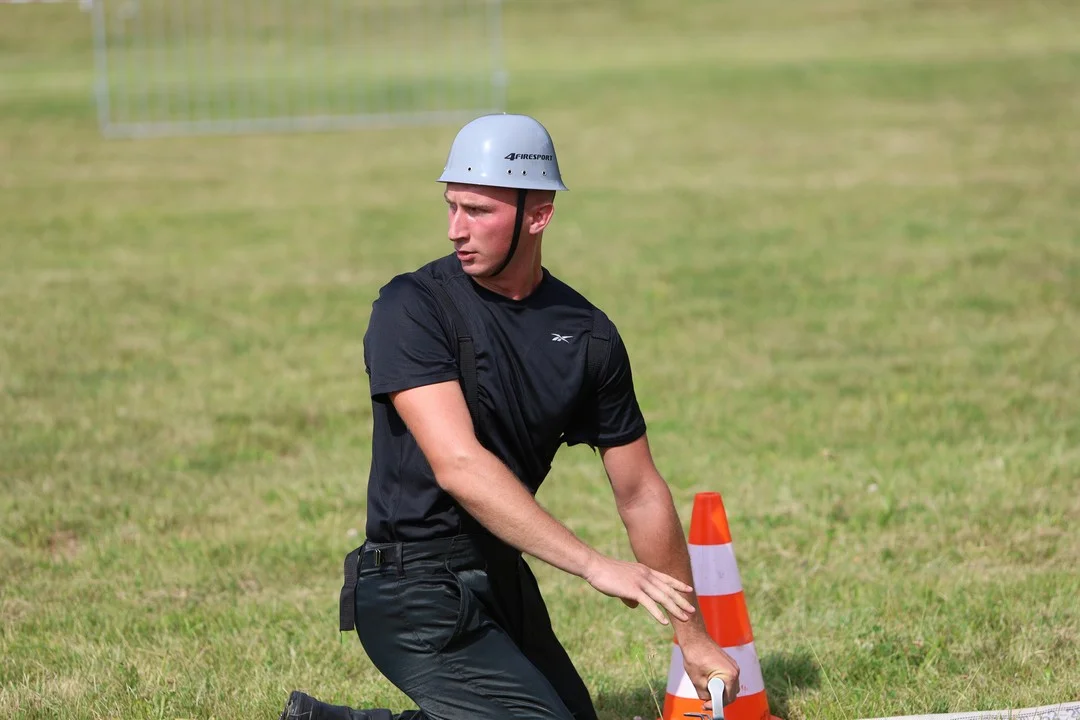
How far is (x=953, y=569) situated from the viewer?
6684mm

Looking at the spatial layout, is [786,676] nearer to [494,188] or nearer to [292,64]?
[494,188]

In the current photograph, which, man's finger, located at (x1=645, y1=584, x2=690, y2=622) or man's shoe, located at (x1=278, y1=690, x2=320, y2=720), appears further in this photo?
man's shoe, located at (x1=278, y1=690, x2=320, y2=720)

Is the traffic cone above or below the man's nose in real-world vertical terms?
below

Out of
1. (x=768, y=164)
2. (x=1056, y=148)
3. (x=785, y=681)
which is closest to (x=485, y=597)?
(x=785, y=681)

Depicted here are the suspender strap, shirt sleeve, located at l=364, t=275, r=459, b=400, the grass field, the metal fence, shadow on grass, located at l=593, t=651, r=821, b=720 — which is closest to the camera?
shirt sleeve, located at l=364, t=275, r=459, b=400

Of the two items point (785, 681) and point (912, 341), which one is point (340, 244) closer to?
point (912, 341)

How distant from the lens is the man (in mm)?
4324

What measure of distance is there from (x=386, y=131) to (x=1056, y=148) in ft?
34.1

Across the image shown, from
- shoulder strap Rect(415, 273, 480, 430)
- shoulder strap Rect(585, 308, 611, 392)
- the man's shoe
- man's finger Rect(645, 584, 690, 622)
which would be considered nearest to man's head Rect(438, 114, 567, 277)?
shoulder strap Rect(415, 273, 480, 430)

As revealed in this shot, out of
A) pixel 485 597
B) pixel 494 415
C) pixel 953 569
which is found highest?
pixel 494 415

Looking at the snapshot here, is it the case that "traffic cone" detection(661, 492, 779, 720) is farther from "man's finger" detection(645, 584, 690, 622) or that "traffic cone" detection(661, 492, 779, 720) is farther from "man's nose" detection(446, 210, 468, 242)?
"man's nose" detection(446, 210, 468, 242)

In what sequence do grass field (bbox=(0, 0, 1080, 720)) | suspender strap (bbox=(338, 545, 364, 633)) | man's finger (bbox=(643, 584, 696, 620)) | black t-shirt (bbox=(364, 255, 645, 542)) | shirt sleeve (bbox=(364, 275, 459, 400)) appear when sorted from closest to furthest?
1. man's finger (bbox=(643, 584, 696, 620))
2. shirt sleeve (bbox=(364, 275, 459, 400))
3. black t-shirt (bbox=(364, 255, 645, 542))
4. suspender strap (bbox=(338, 545, 364, 633))
5. grass field (bbox=(0, 0, 1080, 720))

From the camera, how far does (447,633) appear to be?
14.4 feet

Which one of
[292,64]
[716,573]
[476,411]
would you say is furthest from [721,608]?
[292,64]
